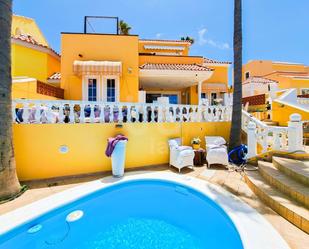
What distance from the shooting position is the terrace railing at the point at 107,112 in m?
8.64

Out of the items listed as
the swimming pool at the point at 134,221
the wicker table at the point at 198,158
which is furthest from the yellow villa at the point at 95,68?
the swimming pool at the point at 134,221

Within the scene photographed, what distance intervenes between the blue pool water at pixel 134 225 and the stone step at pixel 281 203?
72.5 inches

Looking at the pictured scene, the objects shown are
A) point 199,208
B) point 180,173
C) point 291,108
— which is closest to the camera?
point 199,208

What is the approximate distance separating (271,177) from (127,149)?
7770 mm

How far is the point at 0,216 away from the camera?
5598 millimetres

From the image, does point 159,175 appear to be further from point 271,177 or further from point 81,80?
point 81,80

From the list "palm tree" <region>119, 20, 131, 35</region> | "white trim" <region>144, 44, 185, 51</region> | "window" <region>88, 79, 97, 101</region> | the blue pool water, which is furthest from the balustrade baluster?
"palm tree" <region>119, 20, 131, 35</region>

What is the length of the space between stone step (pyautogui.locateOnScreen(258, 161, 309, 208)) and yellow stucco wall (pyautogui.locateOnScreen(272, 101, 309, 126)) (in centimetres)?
997

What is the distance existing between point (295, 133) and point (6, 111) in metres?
14.4

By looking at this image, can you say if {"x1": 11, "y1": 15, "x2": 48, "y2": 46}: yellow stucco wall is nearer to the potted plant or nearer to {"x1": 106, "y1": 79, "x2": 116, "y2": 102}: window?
{"x1": 106, "y1": 79, "x2": 116, "y2": 102}: window

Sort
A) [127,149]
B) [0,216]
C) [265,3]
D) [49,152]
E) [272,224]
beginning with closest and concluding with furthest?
[272,224] < [0,216] < [49,152] < [127,149] < [265,3]

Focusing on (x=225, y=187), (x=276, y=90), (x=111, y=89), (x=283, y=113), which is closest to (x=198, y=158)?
(x=225, y=187)

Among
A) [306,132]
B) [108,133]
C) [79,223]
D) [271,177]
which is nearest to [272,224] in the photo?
[271,177]

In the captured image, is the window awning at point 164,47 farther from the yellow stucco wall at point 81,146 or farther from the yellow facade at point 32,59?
the yellow stucco wall at point 81,146
